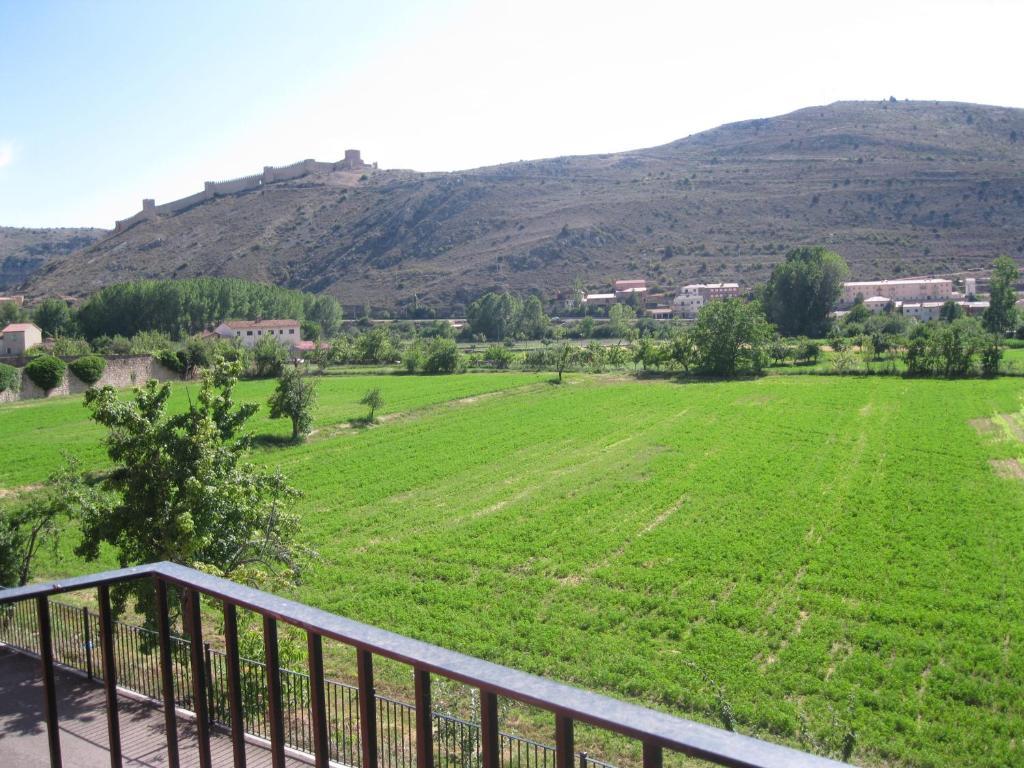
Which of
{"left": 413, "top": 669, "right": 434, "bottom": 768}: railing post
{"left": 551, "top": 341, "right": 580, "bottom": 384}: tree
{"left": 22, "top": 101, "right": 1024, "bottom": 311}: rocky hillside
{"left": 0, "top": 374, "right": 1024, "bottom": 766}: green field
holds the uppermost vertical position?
{"left": 22, "top": 101, "right": 1024, "bottom": 311}: rocky hillside

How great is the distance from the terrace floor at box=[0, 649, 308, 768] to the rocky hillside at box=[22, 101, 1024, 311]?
5046 inches

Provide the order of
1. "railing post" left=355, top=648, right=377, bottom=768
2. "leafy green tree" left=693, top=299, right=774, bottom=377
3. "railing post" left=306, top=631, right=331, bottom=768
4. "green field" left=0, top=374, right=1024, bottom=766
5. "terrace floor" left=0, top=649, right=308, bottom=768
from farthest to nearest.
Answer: "leafy green tree" left=693, top=299, right=774, bottom=377 → "green field" left=0, top=374, right=1024, bottom=766 → "terrace floor" left=0, top=649, right=308, bottom=768 → "railing post" left=306, top=631, right=331, bottom=768 → "railing post" left=355, top=648, right=377, bottom=768

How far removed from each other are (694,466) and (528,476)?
6.78m

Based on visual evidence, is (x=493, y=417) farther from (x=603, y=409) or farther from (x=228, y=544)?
(x=228, y=544)

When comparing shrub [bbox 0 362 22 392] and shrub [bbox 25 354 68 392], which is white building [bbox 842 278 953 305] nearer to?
shrub [bbox 25 354 68 392]

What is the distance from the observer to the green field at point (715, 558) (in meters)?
13.0

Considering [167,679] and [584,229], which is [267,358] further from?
[584,229]

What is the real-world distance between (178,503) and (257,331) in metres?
86.0

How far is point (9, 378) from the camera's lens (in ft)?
186

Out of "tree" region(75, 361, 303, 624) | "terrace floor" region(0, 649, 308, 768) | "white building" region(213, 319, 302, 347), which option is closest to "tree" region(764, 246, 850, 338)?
"white building" region(213, 319, 302, 347)

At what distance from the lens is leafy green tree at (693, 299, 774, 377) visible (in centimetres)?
7194

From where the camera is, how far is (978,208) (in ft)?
474

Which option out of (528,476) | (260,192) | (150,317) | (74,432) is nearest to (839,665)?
(528,476)

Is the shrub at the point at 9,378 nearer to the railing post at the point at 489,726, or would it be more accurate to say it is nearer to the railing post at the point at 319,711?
the railing post at the point at 319,711
